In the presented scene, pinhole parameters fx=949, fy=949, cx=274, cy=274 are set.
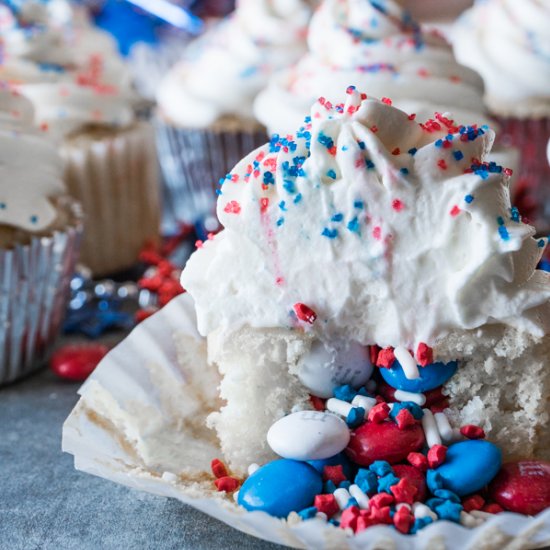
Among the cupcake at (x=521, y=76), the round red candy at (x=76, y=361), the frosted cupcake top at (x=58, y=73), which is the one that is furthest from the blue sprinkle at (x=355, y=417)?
the cupcake at (x=521, y=76)

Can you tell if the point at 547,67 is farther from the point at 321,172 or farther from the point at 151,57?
the point at 151,57

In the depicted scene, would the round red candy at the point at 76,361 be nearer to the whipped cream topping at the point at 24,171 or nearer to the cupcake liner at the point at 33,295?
the cupcake liner at the point at 33,295

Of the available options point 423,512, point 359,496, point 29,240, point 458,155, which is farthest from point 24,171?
point 423,512

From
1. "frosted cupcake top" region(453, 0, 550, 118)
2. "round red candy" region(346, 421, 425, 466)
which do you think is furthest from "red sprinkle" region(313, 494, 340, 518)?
"frosted cupcake top" region(453, 0, 550, 118)

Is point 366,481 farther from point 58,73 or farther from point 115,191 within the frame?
point 58,73

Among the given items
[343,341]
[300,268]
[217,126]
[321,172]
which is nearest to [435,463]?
[343,341]

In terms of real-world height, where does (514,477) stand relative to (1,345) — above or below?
above

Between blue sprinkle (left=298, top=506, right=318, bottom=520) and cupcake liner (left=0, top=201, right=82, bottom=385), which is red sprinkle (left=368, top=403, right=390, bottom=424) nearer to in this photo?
blue sprinkle (left=298, top=506, right=318, bottom=520)

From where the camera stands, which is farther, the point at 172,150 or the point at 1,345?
the point at 172,150
